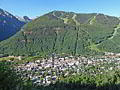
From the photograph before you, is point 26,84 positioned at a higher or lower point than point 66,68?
higher

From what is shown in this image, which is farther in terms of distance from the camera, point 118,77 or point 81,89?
point 118,77

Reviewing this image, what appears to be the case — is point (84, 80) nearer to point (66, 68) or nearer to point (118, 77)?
point (118, 77)

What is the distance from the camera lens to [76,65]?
151 m

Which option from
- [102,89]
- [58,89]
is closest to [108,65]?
[102,89]

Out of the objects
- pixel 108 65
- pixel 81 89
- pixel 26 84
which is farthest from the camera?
pixel 108 65

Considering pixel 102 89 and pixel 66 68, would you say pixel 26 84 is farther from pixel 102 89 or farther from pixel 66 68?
pixel 66 68

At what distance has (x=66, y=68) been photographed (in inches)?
5512

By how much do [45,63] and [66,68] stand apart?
20667 mm

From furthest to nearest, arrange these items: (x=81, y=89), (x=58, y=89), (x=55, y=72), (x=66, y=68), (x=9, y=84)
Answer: (x=66, y=68) → (x=55, y=72) → (x=81, y=89) → (x=58, y=89) → (x=9, y=84)

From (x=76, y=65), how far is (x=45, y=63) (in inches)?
715

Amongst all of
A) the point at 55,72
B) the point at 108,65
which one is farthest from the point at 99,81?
the point at 108,65

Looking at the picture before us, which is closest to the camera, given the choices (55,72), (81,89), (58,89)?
(58,89)

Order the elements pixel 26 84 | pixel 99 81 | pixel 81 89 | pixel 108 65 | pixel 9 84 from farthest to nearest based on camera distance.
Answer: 1. pixel 108 65
2. pixel 99 81
3. pixel 81 89
4. pixel 26 84
5. pixel 9 84

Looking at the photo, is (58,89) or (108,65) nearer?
(58,89)
